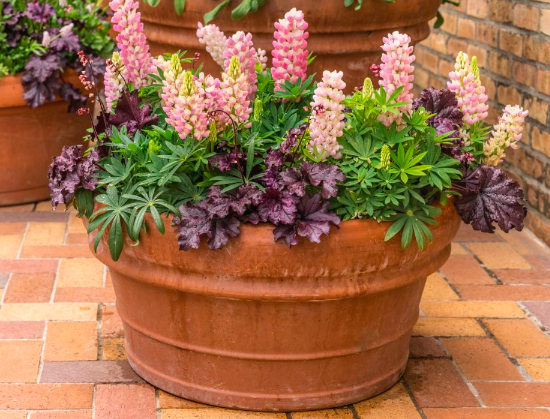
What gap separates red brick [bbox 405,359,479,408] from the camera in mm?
2539

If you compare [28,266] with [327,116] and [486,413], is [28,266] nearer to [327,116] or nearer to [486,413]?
[327,116]

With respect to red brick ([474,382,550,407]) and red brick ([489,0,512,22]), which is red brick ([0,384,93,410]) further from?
red brick ([489,0,512,22])

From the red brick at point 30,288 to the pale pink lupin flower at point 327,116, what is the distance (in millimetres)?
1377

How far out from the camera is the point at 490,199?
2412 millimetres

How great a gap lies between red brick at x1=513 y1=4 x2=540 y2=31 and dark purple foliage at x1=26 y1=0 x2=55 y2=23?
2047 mm

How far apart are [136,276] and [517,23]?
231 cm

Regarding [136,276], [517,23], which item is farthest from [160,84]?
[517,23]

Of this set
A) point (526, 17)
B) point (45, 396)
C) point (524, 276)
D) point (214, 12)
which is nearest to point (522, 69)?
point (526, 17)

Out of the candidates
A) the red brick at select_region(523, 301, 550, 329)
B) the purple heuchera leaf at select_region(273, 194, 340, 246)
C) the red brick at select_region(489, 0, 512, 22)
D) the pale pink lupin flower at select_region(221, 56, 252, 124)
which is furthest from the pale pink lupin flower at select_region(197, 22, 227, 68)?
the red brick at select_region(489, 0, 512, 22)

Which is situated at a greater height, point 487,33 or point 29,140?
point 487,33

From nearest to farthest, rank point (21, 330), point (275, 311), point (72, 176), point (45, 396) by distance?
point (275, 311) → point (72, 176) → point (45, 396) → point (21, 330)

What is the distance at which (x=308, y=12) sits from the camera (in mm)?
3379

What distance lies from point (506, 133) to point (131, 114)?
1030mm

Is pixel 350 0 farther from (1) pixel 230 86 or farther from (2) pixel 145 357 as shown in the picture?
(2) pixel 145 357
